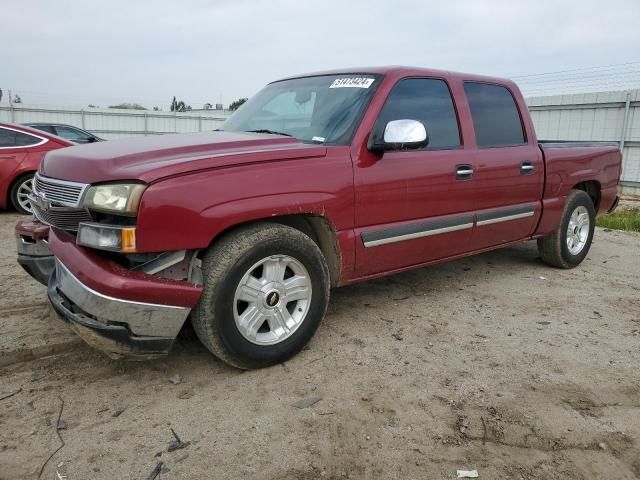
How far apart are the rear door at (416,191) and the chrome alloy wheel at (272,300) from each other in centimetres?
53

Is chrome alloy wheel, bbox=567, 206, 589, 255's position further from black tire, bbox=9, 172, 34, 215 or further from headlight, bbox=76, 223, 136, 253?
black tire, bbox=9, 172, 34, 215

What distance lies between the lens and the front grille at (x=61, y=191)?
2721mm

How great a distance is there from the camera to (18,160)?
7598mm

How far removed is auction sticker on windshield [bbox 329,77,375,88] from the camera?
3666 millimetres

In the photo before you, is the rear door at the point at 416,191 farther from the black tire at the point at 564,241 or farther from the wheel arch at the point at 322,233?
the black tire at the point at 564,241

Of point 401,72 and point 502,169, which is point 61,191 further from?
point 502,169

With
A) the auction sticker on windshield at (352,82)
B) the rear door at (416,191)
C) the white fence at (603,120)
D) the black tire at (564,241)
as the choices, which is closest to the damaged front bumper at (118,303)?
the rear door at (416,191)

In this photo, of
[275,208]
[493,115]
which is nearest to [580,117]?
[493,115]

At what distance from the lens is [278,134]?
3.65 metres

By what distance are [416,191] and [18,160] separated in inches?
253

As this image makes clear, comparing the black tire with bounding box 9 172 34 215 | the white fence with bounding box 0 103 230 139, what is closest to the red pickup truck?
the black tire with bounding box 9 172 34 215

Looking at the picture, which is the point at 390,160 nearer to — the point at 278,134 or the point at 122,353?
the point at 278,134

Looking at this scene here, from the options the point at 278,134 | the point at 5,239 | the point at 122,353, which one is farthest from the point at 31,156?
the point at 122,353

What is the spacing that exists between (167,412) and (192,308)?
20.9 inches
